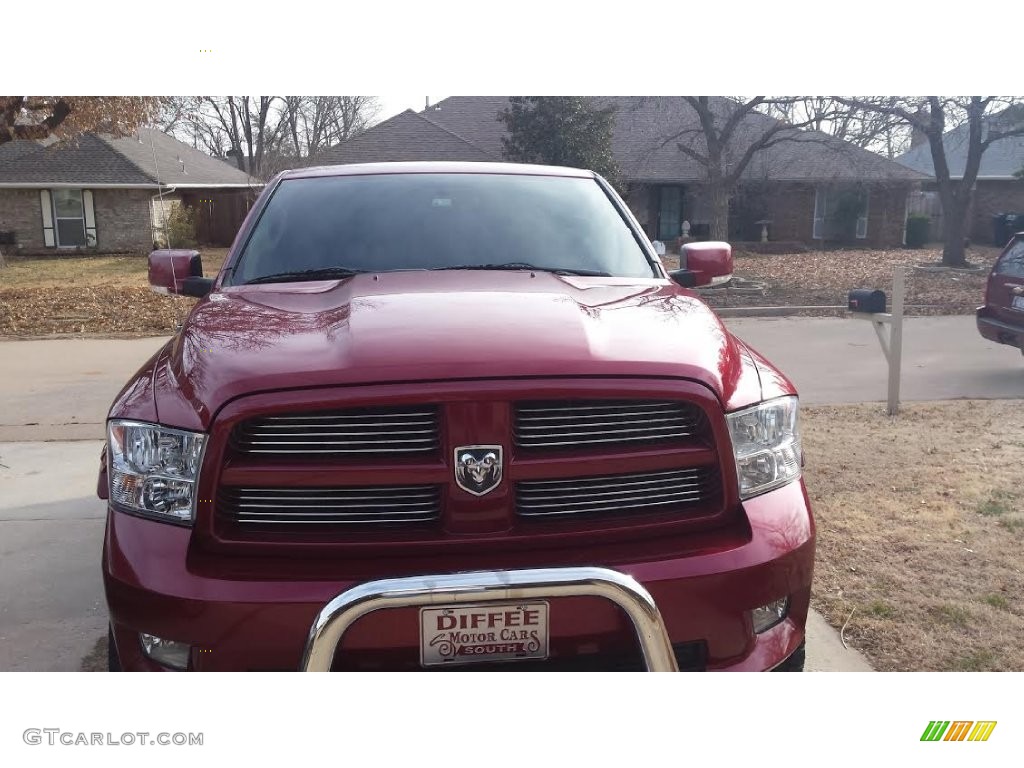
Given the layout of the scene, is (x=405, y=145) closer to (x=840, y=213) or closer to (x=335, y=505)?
(x=840, y=213)

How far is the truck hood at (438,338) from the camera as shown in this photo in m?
2.08

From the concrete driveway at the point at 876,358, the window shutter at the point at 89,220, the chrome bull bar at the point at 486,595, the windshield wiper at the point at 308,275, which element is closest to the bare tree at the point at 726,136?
the concrete driveway at the point at 876,358

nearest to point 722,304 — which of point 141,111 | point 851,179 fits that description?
point 851,179

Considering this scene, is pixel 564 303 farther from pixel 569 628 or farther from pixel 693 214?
pixel 693 214

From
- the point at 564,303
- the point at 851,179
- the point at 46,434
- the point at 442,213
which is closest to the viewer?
the point at 564,303

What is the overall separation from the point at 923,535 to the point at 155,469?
3777 millimetres

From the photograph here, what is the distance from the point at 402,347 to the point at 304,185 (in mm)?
1785

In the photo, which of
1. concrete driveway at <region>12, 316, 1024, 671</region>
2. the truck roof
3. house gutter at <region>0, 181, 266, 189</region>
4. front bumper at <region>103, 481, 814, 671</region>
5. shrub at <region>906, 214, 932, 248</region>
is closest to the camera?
front bumper at <region>103, 481, 814, 671</region>

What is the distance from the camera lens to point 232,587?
2.00 metres

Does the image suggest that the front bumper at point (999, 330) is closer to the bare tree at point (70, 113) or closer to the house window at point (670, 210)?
the house window at point (670, 210)

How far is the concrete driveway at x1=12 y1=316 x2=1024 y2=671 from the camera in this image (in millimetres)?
3549

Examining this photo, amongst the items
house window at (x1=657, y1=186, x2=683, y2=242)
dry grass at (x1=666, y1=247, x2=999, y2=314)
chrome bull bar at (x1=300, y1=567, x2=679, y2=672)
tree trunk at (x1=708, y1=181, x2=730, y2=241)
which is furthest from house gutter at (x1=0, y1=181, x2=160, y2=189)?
chrome bull bar at (x1=300, y1=567, x2=679, y2=672)

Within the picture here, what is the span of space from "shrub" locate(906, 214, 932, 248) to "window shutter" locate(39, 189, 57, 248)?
514 inches

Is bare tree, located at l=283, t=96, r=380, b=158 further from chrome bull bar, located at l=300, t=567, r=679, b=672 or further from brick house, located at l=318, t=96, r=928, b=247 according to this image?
chrome bull bar, located at l=300, t=567, r=679, b=672
